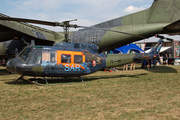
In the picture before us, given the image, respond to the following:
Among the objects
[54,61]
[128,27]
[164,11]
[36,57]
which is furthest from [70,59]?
[164,11]

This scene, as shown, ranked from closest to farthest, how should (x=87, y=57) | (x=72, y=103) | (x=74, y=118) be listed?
(x=74, y=118) < (x=72, y=103) < (x=87, y=57)

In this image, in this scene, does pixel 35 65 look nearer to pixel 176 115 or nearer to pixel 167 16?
pixel 176 115

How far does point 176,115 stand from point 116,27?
13313mm

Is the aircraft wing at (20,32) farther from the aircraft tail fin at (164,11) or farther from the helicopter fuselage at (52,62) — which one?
the aircraft tail fin at (164,11)

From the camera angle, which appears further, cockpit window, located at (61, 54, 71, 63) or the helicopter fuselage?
cockpit window, located at (61, 54, 71, 63)

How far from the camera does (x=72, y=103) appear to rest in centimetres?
589

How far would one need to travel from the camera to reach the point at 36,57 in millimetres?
9312

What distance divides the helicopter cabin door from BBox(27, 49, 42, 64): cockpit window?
1.15 metres

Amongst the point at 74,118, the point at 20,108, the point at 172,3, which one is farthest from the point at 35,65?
the point at 172,3

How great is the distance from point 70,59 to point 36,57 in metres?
2.10

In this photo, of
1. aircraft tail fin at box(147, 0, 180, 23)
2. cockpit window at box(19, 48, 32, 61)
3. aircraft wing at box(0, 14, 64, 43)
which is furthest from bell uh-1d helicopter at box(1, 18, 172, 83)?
aircraft tail fin at box(147, 0, 180, 23)

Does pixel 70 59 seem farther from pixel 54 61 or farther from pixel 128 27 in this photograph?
pixel 128 27

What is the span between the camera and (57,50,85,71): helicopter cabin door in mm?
9773

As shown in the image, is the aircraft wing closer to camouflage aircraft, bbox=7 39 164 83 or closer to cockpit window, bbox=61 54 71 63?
camouflage aircraft, bbox=7 39 164 83
